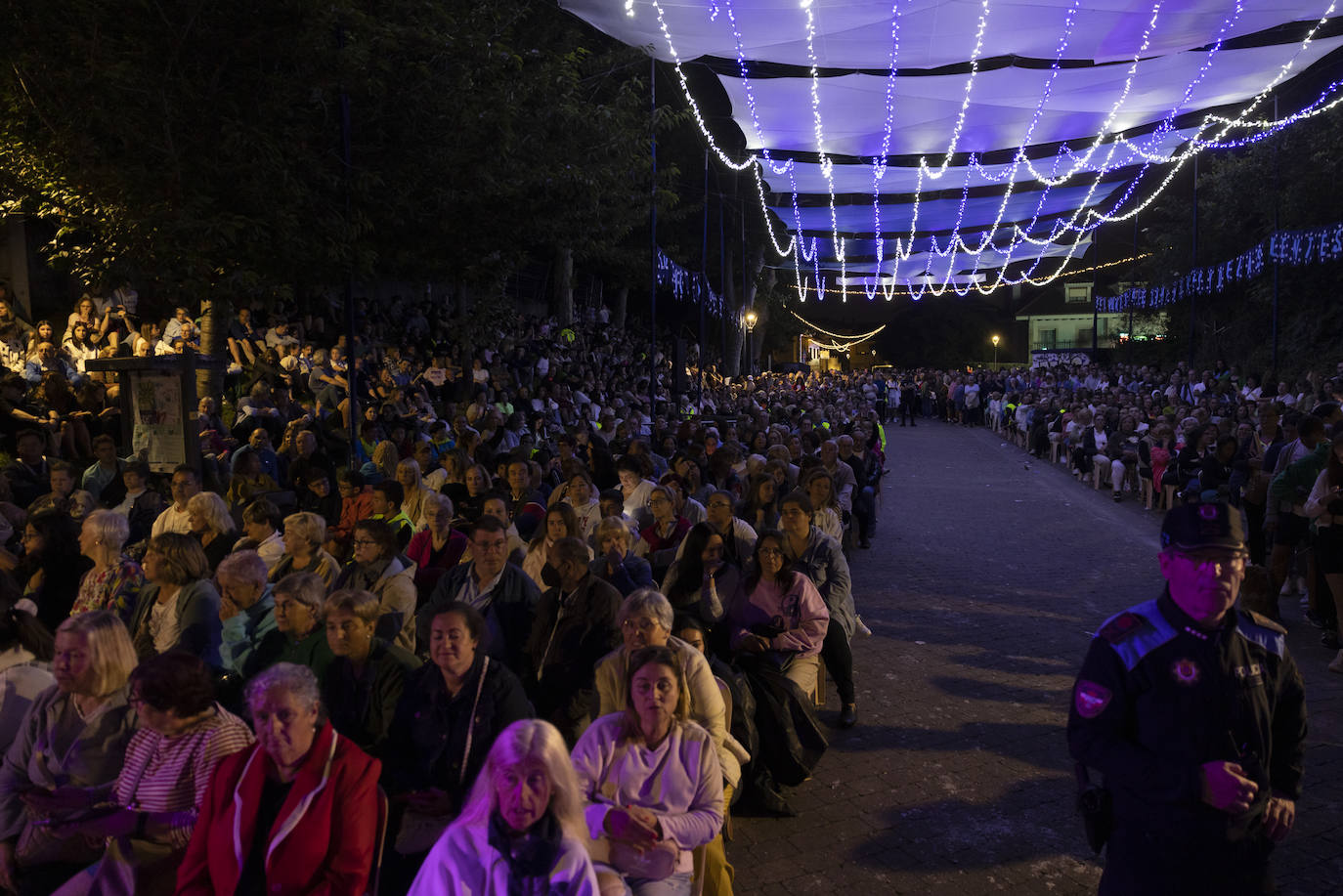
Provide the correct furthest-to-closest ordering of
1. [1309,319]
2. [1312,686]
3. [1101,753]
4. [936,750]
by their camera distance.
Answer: [1309,319] < [1312,686] < [936,750] < [1101,753]

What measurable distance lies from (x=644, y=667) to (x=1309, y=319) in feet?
89.2

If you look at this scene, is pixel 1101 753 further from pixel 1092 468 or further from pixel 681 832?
pixel 1092 468

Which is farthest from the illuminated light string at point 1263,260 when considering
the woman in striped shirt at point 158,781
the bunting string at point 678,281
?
the woman in striped shirt at point 158,781

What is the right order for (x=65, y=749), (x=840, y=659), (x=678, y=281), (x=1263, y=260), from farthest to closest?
(x=678, y=281), (x=1263, y=260), (x=840, y=659), (x=65, y=749)

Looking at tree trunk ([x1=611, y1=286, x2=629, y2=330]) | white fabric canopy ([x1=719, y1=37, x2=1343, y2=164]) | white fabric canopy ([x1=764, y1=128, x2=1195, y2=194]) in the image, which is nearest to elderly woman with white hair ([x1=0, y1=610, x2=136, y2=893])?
white fabric canopy ([x1=719, y1=37, x2=1343, y2=164])

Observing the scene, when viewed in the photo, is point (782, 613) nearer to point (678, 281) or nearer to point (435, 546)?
point (435, 546)

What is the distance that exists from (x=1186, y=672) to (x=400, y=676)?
101 inches

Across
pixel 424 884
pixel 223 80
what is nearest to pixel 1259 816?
pixel 424 884

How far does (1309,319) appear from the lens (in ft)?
80.3

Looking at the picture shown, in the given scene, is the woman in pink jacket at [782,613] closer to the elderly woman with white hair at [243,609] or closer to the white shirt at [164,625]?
the elderly woman with white hair at [243,609]

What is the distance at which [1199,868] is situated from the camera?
2410mm

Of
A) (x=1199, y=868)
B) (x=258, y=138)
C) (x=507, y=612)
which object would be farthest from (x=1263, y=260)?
(x=1199, y=868)

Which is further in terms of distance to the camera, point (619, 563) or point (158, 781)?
point (619, 563)

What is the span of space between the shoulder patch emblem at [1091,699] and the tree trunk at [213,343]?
9840 millimetres
